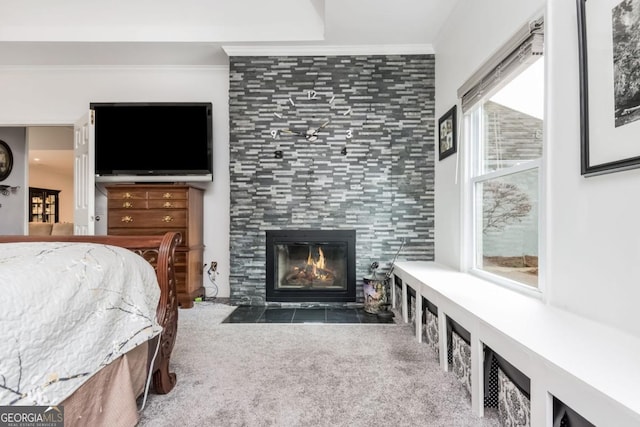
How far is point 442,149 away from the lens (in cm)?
303

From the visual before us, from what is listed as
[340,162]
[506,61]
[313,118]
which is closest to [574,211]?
[506,61]

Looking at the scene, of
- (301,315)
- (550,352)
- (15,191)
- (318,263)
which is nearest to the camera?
(550,352)

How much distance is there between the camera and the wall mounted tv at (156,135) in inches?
135

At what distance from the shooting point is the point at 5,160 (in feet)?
16.5

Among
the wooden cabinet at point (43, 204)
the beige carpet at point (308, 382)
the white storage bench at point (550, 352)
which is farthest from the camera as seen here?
the wooden cabinet at point (43, 204)

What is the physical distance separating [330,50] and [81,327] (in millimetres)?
3197

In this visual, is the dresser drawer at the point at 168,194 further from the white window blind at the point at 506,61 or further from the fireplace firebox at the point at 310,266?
the white window blind at the point at 506,61

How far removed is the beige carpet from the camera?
1.45m

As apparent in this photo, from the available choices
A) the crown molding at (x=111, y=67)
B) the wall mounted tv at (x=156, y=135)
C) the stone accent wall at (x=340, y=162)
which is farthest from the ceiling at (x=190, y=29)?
the wall mounted tv at (x=156, y=135)

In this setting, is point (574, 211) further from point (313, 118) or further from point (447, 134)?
point (313, 118)

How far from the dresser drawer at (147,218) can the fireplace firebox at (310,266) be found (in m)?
0.93

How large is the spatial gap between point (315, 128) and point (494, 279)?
219 cm

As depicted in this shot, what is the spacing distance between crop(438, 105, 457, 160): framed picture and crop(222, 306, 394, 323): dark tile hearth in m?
1.63

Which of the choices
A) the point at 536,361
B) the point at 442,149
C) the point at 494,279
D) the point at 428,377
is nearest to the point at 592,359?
the point at 536,361
